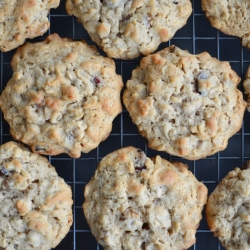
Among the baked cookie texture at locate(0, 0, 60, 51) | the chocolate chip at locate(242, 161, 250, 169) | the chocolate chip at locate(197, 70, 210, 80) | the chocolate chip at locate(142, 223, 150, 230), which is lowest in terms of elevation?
the chocolate chip at locate(142, 223, 150, 230)

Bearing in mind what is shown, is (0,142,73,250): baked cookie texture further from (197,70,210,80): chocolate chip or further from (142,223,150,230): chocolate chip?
(197,70,210,80): chocolate chip

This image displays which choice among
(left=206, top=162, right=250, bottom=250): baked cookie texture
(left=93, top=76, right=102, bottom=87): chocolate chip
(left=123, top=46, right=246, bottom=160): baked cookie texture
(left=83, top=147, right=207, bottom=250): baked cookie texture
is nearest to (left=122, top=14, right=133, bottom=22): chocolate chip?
(left=123, top=46, right=246, bottom=160): baked cookie texture

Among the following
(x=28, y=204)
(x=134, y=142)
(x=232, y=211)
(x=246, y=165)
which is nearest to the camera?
(x=28, y=204)

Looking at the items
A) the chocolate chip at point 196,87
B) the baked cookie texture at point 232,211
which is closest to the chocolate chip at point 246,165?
the baked cookie texture at point 232,211

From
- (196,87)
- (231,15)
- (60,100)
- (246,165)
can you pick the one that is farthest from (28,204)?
(231,15)

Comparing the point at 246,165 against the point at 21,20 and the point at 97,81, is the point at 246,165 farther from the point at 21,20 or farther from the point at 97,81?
the point at 21,20
